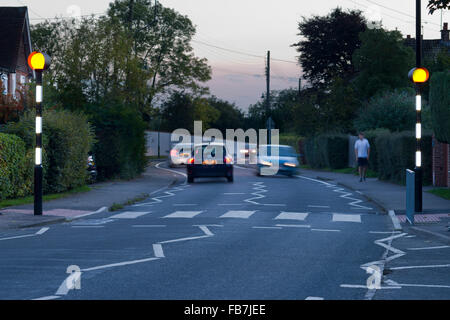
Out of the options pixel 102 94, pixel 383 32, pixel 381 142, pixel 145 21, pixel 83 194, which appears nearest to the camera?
pixel 83 194

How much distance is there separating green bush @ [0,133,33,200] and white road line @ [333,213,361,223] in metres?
8.58

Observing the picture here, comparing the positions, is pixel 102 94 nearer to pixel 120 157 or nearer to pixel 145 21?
pixel 120 157

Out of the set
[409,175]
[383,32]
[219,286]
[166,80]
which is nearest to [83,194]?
[409,175]

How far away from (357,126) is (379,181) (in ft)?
36.9

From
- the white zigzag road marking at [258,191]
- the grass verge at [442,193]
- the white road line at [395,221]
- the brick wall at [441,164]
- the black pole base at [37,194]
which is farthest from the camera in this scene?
the brick wall at [441,164]

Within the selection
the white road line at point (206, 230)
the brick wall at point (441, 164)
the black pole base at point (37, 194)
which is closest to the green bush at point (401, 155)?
the brick wall at point (441, 164)

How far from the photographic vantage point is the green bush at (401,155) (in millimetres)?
25562

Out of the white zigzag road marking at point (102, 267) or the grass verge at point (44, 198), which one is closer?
the white zigzag road marking at point (102, 267)

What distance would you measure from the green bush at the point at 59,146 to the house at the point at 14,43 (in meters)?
18.7

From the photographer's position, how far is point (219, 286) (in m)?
7.75

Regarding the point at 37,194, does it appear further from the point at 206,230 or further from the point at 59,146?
the point at 59,146

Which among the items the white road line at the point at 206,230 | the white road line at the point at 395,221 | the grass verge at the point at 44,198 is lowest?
the white road line at the point at 395,221

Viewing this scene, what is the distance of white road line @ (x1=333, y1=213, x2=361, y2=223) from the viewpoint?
16.0 meters

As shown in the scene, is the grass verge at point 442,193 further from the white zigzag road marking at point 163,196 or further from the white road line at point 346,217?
the white zigzag road marking at point 163,196
